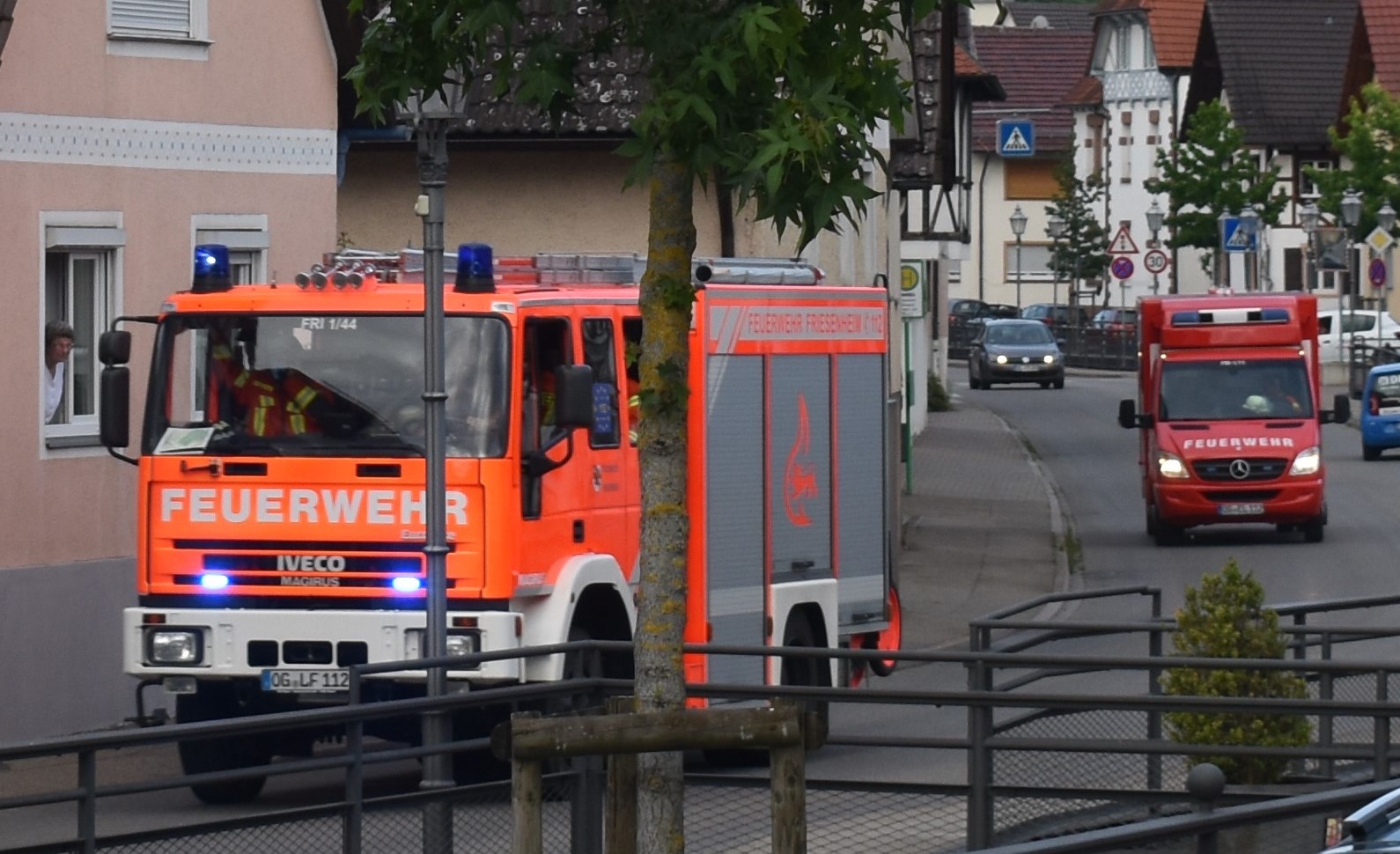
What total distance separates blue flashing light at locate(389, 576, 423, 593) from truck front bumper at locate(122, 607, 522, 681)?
12cm

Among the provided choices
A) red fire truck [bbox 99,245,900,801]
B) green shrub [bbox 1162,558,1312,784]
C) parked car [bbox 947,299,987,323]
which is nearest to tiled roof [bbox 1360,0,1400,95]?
parked car [bbox 947,299,987,323]

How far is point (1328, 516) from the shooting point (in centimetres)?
3259

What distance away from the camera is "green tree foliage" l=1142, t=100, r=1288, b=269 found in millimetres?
76938

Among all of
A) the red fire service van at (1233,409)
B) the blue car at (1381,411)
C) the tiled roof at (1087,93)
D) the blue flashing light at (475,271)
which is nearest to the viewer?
the blue flashing light at (475,271)

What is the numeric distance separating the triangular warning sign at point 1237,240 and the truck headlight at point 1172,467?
22657 millimetres

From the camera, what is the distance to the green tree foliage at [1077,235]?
9012cm

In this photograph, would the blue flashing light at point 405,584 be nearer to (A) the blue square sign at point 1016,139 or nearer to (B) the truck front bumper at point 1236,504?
(B) the truck front bumper at point 1236,504

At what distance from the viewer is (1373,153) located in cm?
6638

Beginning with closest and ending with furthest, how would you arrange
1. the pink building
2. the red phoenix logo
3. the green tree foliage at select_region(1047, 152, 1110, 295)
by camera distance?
the red phoenix logo → the pink building → the green tree foliage at select_region(1047, 152, 1110, 295)

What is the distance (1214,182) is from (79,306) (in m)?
63.2

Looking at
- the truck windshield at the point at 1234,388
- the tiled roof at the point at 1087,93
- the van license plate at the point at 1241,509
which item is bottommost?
the van license plate at the point at 1241,509

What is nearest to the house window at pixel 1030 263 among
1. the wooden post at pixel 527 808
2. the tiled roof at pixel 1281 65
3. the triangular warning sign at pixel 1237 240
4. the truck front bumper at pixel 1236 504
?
the tiled roof at pixel 1281 65

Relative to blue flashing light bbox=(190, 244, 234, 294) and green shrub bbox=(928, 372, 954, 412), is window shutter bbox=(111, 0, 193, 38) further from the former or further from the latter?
green shrub bbox=(928, 372, 954, 412)

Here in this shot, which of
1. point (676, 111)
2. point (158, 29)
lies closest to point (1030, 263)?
point (158, 29)
